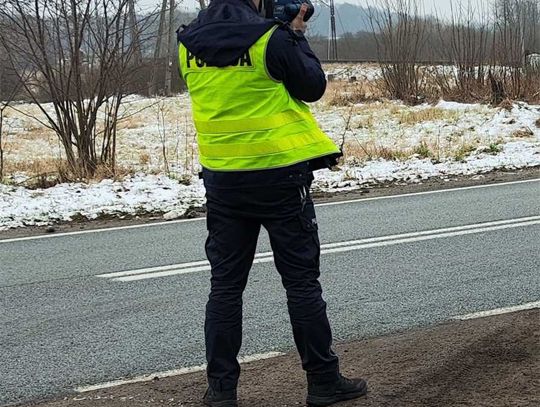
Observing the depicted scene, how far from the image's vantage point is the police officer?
3.49 meters

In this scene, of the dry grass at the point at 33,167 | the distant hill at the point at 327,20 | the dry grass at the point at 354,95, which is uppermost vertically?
the distant hill at the point at 327,20

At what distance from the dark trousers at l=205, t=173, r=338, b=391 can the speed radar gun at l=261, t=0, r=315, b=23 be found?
0.69 m

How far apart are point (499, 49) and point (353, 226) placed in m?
15.5

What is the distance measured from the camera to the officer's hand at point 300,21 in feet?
11.8

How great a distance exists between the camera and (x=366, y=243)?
7941 mm

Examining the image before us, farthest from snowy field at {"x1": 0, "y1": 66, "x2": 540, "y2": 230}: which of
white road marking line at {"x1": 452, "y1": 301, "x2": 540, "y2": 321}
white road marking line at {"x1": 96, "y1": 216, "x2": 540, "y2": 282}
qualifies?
white road marking line at {"x1": 452, "y1": 301, "x2": 540, "y2": 321}

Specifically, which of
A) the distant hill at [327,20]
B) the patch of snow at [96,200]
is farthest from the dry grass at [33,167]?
the distant hill at [327,20]

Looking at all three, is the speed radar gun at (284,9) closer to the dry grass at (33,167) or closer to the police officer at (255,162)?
the police officer at (255,162)

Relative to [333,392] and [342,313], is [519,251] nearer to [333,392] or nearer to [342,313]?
[342,313]

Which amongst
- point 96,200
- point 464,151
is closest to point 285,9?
point 96,200

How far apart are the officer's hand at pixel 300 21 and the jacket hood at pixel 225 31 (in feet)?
0.50

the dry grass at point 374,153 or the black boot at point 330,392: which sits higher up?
the black boot at point 330,392

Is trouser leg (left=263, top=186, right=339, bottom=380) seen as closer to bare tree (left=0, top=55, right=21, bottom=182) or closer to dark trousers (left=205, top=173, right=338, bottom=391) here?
dark trousers (left=205, top=173, right=338, bottom=391)

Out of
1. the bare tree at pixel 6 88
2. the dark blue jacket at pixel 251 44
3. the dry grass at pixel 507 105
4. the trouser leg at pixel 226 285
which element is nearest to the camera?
the dark blue jacket at pixel 251 44
